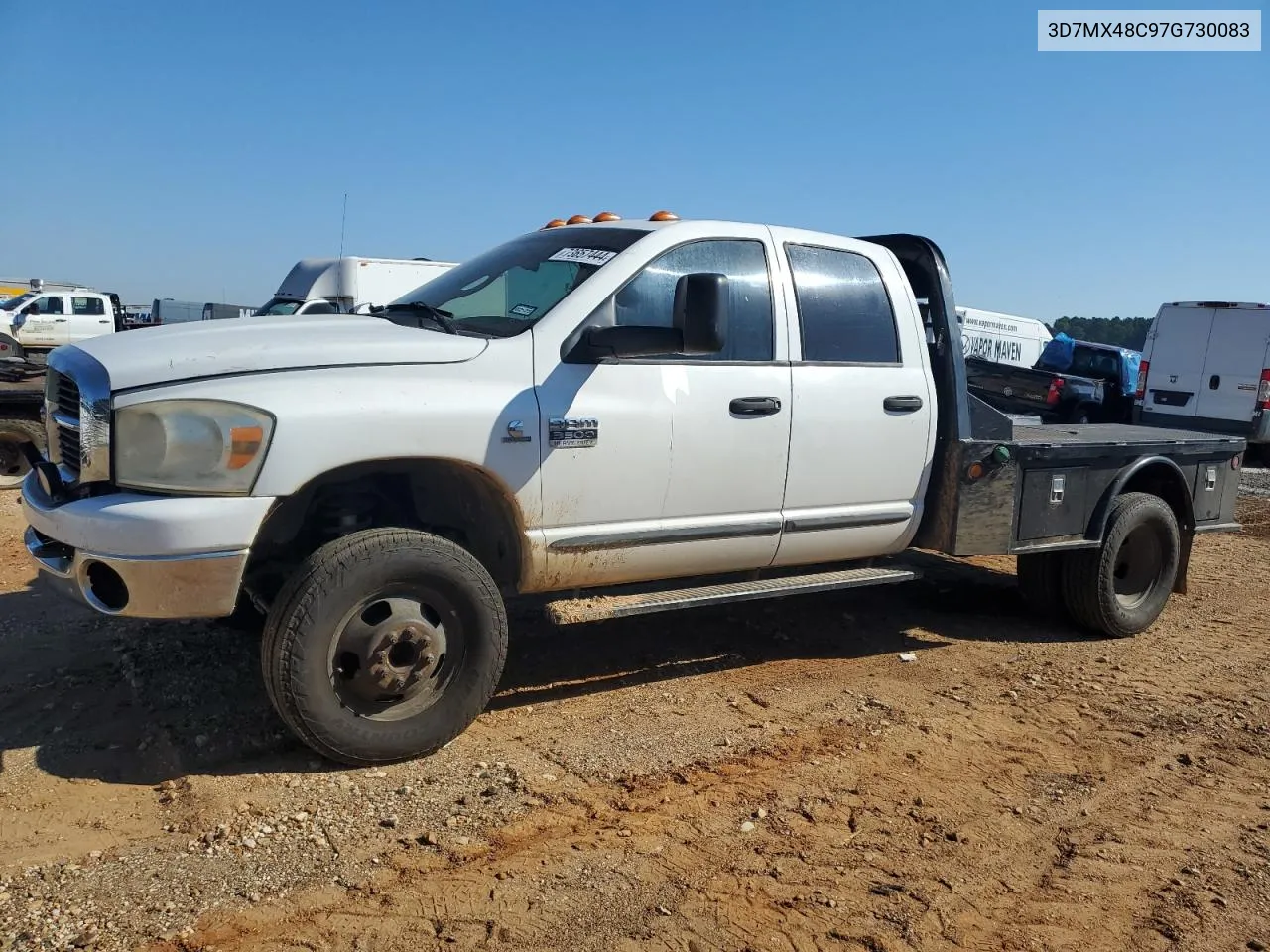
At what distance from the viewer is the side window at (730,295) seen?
14.1 feet

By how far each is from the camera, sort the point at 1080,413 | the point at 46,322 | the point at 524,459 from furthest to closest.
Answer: the point at 46,322 → the point at 1080,413 → the point at 524,459

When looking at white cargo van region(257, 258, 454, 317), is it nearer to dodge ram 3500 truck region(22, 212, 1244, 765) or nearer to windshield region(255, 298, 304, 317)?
windshield region(255, 298, 304, 317)

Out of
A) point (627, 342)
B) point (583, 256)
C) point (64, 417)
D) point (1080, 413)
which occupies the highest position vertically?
point (583, 256)

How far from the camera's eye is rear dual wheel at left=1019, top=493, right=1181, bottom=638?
19.2 ft

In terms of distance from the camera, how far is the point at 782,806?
3590mm

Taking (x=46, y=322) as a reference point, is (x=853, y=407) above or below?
above

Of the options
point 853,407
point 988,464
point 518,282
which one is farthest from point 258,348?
point 988,464

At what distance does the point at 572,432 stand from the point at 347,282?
13.3 m

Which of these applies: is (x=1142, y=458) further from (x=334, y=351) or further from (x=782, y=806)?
(x=334, y=351)

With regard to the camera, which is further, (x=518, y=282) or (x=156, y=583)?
(x=518, y=282)

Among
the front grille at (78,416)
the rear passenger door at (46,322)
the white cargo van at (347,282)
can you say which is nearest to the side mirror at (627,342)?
the front grille at (78,416)

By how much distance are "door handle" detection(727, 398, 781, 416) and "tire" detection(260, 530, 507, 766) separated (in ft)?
4.23

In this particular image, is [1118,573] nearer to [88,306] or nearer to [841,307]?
[841,307]

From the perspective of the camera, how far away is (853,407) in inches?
188
